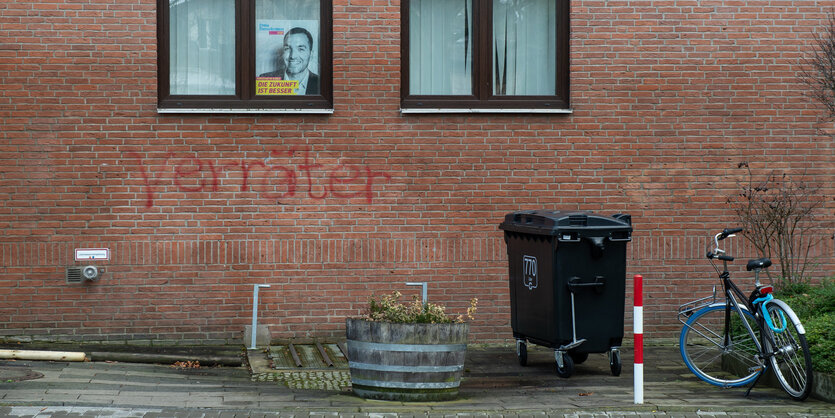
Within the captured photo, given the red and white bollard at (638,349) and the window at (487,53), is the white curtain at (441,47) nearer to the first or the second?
the window at (487,53)

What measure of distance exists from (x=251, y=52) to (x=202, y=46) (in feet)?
1.81

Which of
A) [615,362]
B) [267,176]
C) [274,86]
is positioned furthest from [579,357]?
[274,86]

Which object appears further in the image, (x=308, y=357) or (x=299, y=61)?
(x=299, y=61)

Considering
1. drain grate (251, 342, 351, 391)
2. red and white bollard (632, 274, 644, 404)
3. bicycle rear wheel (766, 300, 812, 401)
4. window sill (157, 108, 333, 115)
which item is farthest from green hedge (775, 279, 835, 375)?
window sill (157, 108, 333, 115)

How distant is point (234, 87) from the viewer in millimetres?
10445

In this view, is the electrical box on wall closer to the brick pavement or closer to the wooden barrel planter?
the brick pavement

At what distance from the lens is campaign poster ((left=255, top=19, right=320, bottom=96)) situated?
10.4 meters

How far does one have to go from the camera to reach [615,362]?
862 cm

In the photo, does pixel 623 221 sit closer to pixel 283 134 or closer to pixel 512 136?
pixel 512 136

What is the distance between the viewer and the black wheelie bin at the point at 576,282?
8398mm

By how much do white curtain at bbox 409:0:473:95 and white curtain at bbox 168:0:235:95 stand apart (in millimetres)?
2005

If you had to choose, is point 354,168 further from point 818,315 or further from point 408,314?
point 818,315

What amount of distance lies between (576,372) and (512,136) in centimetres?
286

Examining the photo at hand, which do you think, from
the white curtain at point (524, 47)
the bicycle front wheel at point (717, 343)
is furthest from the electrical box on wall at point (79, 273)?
the bicycle front wheel at point (717, 343)
